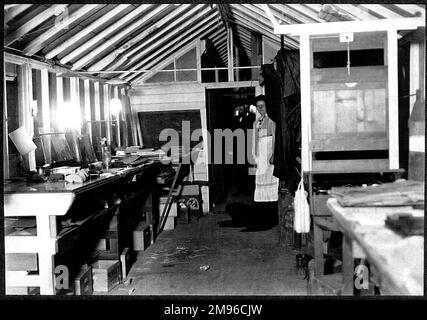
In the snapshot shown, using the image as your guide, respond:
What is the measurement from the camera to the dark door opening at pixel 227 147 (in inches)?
386

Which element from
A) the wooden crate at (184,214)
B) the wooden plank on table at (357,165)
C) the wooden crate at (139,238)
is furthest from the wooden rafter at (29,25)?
the wooden crate at (184,214)

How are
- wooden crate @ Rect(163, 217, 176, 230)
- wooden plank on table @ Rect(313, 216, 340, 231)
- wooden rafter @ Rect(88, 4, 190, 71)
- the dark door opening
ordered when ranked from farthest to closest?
the dark door opening, wooden crate @ Rect(163, 217, 176, 230), wooden rafter @ Rect(88, 4, 190, 71), wooden plank on table @ Rect(313, 216, 340, 231)

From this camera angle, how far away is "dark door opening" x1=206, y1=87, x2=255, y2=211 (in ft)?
32.2

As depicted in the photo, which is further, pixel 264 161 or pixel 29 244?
pixel 264 161

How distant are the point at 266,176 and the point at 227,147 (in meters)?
4.31

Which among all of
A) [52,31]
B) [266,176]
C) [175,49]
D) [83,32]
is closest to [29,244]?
[52,31]

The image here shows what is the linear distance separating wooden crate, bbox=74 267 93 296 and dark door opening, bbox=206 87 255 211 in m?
5.12

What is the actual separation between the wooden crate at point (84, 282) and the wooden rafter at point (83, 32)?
313 cm

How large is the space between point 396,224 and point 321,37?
7.52 feet

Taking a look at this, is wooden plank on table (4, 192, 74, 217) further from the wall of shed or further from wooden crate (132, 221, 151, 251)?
the wall of shed

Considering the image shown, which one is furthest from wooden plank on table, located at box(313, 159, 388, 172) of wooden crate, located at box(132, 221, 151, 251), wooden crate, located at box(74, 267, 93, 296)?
wooden crate, located at box(132, 221, 151, 251)

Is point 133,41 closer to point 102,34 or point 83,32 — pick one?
point 102,34

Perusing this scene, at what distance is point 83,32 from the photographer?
5.70 m
